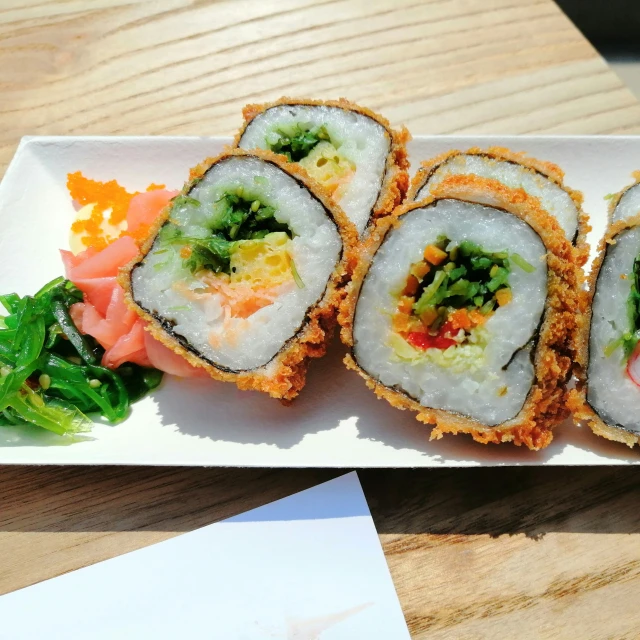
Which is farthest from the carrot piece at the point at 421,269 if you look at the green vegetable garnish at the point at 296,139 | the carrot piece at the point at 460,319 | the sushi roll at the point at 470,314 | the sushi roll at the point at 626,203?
the sushi roll at the point at 626,203

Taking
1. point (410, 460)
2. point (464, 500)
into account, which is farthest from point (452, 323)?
point (464, 500)

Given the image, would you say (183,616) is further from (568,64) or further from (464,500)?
(568,64)

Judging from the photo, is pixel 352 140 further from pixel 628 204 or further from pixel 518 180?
pixel 628 204

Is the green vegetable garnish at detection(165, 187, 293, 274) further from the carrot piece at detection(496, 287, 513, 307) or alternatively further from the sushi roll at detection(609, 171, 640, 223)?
the sushi roll at detection(609, 171, 640, 223)

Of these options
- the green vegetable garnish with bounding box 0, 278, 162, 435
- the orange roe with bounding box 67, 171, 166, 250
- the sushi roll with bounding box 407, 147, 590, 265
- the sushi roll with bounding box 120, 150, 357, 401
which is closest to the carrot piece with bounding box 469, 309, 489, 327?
the sushi roll with bounding box 120, 150, 357, 401

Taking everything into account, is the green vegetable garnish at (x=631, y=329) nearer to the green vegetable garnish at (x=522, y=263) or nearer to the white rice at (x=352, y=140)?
the green vegetable garnish at (x=522, y=263)

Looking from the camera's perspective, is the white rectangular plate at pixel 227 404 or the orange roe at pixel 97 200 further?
the orange roe at pixel 97 200

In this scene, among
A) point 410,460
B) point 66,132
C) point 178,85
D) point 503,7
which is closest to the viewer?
point 410,460
